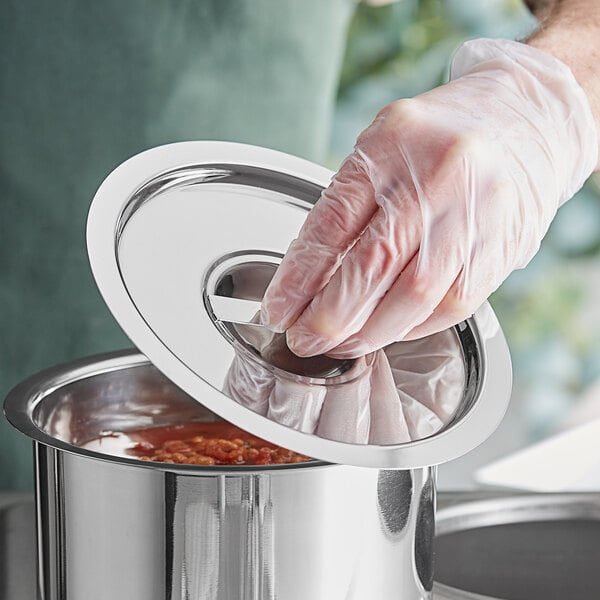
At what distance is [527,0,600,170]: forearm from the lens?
2.49 ft

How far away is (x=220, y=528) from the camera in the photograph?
0.53 meters

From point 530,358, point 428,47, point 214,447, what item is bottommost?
point 530,358

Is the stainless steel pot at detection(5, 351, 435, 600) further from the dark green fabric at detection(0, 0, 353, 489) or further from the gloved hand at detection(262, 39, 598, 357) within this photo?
the dark green fabric at detection(0, 0, 353, 489)

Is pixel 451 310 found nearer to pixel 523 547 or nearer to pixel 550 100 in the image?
pixel 550 100

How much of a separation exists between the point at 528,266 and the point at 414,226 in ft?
5.11

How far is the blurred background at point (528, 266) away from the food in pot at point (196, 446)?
1110 mm

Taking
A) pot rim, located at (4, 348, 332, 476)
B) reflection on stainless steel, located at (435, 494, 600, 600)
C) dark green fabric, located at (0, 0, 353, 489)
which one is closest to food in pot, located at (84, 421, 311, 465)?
pot rim, located at (4, 348, 332, 476)

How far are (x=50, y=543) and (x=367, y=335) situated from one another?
24 centimetres

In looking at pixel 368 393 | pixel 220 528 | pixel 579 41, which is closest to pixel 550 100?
pixel 579 41

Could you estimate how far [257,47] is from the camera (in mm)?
1191

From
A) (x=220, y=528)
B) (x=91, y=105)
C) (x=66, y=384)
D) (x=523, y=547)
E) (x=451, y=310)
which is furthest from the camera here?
(x=91, y=105)

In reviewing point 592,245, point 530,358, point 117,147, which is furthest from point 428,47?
point 117,147

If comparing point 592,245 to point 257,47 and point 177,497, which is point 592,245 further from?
point 177,497

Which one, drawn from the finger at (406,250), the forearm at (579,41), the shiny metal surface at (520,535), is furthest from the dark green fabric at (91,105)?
the finger at (406,250)
